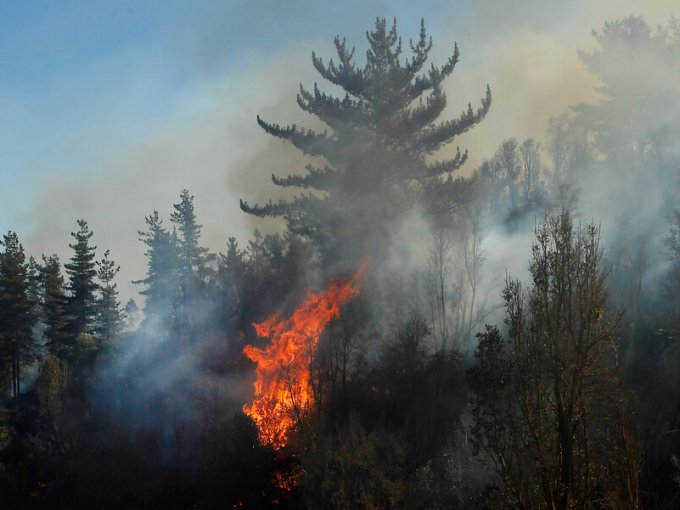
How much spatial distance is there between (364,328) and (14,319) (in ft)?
93.5

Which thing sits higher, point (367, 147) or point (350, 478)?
point (367, 147)

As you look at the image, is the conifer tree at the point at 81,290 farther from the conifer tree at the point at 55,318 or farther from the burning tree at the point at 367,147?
the burning tree at the point at 367,147

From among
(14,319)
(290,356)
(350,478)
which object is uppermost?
(14,319)

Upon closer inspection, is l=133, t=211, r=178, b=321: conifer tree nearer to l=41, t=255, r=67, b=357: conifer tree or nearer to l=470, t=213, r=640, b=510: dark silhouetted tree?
l=41, t=255, r=67, b=357: conifer tree

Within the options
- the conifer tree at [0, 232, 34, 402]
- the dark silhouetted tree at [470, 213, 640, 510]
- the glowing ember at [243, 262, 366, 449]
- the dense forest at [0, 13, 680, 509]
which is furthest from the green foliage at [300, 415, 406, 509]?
the conifer tree at [0, 232, 34, 402]

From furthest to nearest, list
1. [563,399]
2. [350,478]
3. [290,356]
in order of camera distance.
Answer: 1. [290,356]
2. [350,478]
3. [563,399]

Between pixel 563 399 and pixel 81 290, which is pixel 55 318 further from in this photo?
pixel 563 399

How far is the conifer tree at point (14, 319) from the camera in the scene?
154 feet

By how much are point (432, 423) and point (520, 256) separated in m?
15.5

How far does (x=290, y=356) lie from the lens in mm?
35844

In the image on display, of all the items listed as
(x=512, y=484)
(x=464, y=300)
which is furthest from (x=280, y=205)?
(x=512, y=484)

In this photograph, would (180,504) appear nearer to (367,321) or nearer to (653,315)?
(367,321)

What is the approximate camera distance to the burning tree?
38031 mm

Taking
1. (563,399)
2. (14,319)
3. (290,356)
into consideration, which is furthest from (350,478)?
(14,319)
